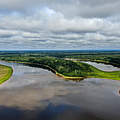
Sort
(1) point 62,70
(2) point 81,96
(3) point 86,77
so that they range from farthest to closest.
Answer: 1. (1) point 62,70
2. (3) point 86,77
3. (2) point 81,96

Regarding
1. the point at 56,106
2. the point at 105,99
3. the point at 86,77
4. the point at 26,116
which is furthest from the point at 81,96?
the point at 86,77

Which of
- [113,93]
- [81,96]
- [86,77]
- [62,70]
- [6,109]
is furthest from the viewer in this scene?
[62,70]

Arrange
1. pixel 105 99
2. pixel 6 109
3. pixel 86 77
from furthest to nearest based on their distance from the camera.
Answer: pixel 86 77 < pixel 105 99 < pixel 6 109

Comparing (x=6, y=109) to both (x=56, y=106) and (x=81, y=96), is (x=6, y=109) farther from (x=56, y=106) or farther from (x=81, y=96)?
(x=81, y=96)

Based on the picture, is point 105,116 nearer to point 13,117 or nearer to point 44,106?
point 44,106

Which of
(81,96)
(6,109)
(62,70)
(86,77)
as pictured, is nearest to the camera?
(6,109)

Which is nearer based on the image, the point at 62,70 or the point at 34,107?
the point at 34,107

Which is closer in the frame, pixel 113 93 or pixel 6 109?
pixel 6 109

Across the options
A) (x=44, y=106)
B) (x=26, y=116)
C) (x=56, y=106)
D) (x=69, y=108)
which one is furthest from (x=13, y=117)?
(x=69, y=108)
